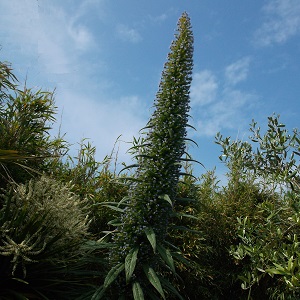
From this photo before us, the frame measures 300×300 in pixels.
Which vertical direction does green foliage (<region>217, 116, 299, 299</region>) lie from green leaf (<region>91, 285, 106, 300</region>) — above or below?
above

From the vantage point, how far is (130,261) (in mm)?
3250

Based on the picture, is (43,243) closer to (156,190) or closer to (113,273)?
(113,273)

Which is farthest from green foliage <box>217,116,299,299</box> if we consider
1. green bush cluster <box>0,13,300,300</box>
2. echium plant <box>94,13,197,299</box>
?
echium plant <box>94,13,197,299</box>

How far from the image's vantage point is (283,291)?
4.96m

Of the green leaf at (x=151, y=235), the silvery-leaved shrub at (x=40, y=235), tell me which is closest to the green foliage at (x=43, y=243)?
the silvery-leaved shrub at (x=40, y=235)

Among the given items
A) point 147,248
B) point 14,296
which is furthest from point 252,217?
point 14,296

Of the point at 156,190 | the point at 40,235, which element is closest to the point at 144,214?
the point at 156,190

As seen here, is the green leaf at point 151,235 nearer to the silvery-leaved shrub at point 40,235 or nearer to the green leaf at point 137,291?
the green leaf at point 137,291

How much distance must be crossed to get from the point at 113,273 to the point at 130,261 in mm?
194

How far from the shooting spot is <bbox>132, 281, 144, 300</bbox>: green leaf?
10.3 feet

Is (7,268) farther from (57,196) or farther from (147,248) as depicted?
(147,248)

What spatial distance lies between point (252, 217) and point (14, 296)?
141 inches

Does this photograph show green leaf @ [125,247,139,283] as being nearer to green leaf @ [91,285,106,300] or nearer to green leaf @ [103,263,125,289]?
green leaf @ [103,263,125,289]

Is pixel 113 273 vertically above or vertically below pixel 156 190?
below
